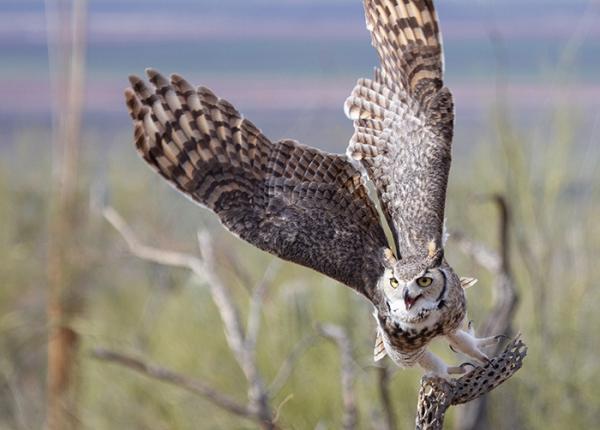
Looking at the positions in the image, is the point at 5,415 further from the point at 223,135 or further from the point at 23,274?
the point at 223,135

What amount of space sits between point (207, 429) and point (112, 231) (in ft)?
11.0

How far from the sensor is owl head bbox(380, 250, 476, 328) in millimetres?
2061

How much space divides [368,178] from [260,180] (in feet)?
0.86

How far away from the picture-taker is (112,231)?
8008mm

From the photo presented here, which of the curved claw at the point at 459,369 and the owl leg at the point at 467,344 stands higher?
the owl leg at the point at 467,344

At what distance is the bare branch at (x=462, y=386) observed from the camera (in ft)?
6.28

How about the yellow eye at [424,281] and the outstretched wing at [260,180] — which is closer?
the yellow eye at [424,281]

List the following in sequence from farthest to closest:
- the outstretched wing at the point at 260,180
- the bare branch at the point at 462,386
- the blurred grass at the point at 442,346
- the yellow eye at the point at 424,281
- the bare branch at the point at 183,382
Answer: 1. the blurred grass at the point at 442,346
2. the bare branch at the point at 183,382
3. the outstretched wing at the point at 260,180
4. the yellow eye at the point at 424,281
5. the bare branch at the point at 462,386

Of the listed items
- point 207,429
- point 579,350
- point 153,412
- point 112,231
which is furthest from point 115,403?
point 112,231

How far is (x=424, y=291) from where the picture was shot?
6.76 feet

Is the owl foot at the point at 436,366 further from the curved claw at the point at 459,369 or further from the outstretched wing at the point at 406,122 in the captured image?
the outstretched wing at the point at 406,122

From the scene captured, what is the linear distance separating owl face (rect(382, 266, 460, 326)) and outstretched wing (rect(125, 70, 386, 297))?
0.16 meters

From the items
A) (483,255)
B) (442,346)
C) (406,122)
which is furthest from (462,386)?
(442,346)

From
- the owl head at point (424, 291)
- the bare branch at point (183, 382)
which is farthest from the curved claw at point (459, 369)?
the bare branch at point (183, 382)
